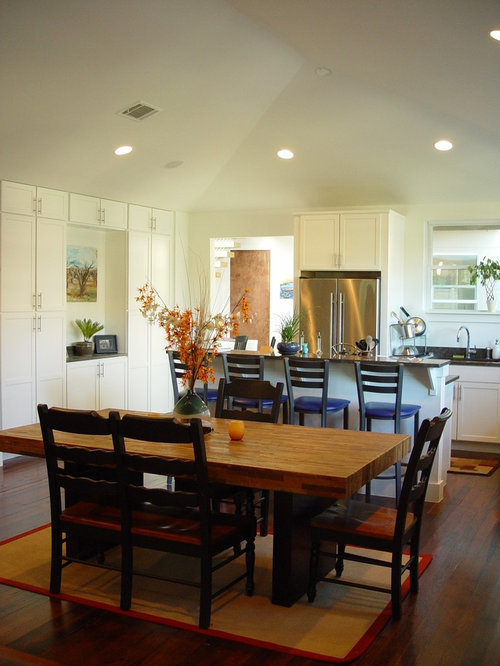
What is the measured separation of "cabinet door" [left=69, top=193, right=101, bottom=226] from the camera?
7238 millimetres

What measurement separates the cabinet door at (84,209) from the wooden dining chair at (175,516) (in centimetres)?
429

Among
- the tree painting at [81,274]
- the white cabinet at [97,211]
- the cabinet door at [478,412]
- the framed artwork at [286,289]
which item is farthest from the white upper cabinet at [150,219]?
the cabinet door at [478,412]

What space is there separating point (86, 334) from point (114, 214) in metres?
1.31

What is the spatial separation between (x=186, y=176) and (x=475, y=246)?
3.20 metres

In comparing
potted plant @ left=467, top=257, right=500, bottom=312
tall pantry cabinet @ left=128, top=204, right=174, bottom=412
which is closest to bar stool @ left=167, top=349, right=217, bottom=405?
tall pantry cabinet @ left=128, top=204, right=174, bottom=412

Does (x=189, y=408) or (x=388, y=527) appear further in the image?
(x=189, y=408)

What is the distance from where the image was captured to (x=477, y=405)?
7.21 metres

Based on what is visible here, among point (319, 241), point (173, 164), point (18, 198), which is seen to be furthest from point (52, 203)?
point (319, 241)

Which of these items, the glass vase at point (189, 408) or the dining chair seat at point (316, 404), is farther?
the dining chair seat at point (316, 404)

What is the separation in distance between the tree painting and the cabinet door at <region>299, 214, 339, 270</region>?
228 centimetres

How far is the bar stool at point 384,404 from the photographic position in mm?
5258

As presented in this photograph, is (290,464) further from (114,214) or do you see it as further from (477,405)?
(114,214)

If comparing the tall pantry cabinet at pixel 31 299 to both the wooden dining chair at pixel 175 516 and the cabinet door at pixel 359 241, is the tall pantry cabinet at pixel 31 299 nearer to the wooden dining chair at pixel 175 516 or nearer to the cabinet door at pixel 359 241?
the cabinet door at pixel 359 241

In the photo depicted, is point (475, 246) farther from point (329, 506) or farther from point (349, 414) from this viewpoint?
point (329, 506)
